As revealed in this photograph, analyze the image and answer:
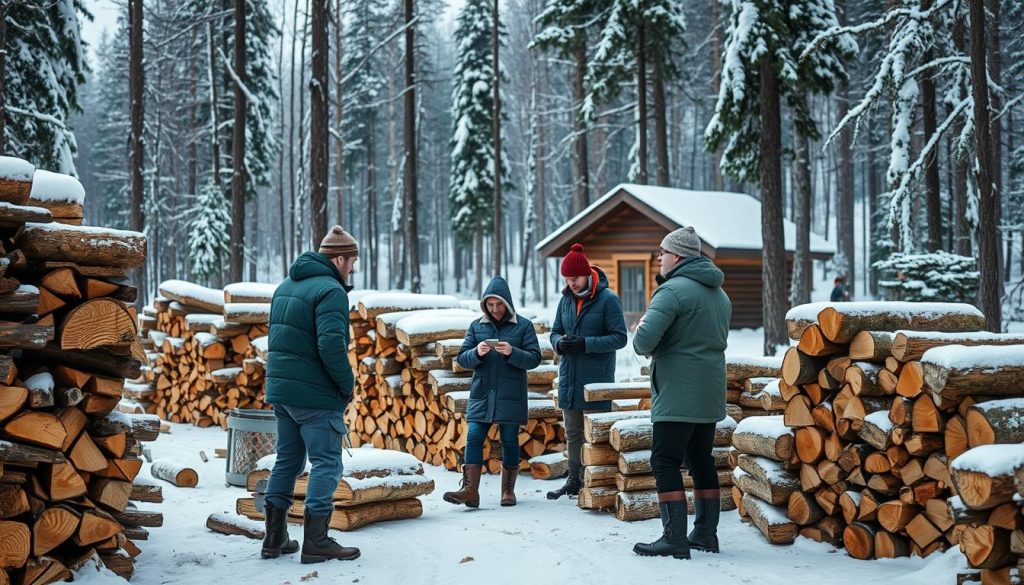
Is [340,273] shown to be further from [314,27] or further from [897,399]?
[314,27]

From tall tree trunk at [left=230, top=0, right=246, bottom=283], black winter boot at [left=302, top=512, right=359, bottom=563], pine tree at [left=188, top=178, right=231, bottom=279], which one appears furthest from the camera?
pine tree at [left=188, top=178, right=231, bottom=279]

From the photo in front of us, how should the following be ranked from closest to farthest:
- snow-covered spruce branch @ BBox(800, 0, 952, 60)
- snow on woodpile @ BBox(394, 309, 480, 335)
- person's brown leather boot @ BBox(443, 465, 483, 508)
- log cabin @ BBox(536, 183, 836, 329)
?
person's brown leather boot @ BBox(443, 465, 483, 508)
snow on woodpile @ BBox(394, 309, 480, 335)
snow-covered spruce branch @ BBox(800, 0, 952, 60)
log cabin @ BBox(536, 183, 836, 329)

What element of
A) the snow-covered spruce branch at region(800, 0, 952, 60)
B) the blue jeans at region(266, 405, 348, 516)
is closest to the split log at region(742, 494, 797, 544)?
the blue jeans at region(266, 405, 348, 516)

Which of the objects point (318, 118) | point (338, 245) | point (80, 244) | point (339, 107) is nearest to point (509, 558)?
point (338, 245)

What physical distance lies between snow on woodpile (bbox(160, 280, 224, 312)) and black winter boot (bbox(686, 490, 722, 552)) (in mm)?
8808

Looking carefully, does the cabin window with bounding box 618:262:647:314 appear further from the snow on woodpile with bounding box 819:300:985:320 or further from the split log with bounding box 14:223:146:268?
the split log with bounding box 14:223:146:268

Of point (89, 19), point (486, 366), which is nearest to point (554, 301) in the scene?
point (89, 19)

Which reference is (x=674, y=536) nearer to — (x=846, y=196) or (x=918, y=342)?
(x=918, y=342)

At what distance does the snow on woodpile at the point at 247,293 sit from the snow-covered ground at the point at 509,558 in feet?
16.9

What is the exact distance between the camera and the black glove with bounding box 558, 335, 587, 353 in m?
7.27

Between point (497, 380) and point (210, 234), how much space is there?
23.3 meters

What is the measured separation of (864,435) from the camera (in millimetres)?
5469

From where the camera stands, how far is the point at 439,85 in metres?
53.5

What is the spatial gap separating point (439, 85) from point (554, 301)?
19.2 meters
